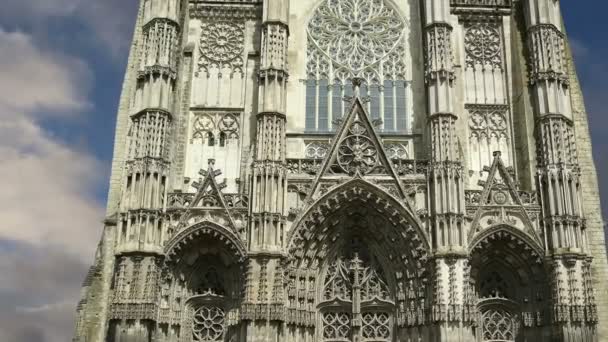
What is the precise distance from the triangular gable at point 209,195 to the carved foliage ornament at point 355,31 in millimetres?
6754

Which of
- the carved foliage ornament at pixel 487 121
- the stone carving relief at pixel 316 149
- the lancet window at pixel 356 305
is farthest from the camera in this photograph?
the carved foliage ornament at pixel 487 121

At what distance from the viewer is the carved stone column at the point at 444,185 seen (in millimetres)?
20484

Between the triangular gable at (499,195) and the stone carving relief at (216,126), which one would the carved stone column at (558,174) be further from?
the stone carving relief at (216,126)

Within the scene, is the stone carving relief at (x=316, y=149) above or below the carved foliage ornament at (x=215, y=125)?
below

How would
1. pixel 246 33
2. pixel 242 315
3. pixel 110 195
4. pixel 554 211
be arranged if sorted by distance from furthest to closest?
pixel 246 33, pixel 110 195, pixel 554 211, pixel 242 315

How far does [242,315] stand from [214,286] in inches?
91.9

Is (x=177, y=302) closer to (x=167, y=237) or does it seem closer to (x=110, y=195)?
(x=167, y=237)

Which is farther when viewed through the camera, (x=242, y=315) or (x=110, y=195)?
(x=110, y=195)

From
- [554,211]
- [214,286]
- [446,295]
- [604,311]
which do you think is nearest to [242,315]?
[214,286]

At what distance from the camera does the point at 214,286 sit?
2250 centimetres

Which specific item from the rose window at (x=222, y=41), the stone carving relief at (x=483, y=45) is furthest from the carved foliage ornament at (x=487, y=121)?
the rose window at (x=222, y=41)

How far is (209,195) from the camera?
73.6ft

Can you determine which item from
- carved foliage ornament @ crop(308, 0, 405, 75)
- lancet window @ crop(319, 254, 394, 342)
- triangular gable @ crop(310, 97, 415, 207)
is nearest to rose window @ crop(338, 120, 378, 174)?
triangular gable @ crop(310, 97, 415, 207)

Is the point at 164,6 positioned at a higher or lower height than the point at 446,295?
higher
